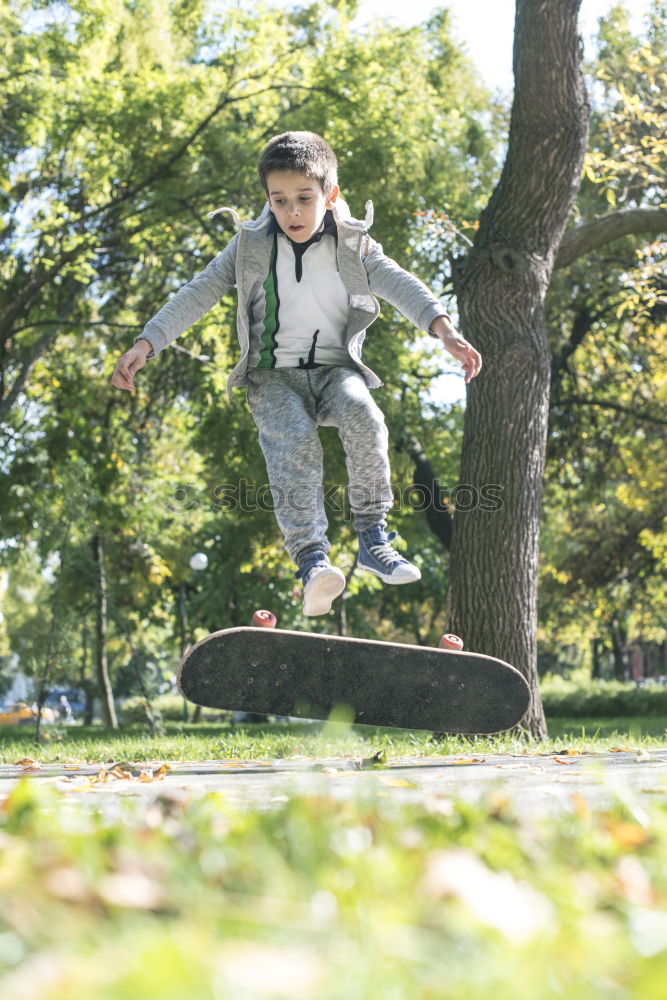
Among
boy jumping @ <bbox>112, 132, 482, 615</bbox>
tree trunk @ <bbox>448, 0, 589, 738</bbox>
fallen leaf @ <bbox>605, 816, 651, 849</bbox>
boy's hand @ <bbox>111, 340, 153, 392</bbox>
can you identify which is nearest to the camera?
fallen leaf @ <bbox>605, 816, 651, 849</bbox>

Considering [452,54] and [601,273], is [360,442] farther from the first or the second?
[452,54]

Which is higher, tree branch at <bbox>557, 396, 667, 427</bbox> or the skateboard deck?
tree branch at <bbox>557, 396, 667, 427</bbox>

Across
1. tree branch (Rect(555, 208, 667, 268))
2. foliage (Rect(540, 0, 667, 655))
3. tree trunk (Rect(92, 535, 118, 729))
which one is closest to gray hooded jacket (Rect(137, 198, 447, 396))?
tree branch (Rect(555, 208, 667, 268))

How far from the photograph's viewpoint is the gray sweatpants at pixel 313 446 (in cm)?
461

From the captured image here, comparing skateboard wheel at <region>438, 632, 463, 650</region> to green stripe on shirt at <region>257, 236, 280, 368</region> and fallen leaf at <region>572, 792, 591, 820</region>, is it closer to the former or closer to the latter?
green stripe on shirt at <region>257, 236, 280, 368</region>

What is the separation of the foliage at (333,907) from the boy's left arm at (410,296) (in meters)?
3.09

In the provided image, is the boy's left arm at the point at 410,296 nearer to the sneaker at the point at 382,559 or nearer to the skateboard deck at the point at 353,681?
the sneaker at the point at 382,559

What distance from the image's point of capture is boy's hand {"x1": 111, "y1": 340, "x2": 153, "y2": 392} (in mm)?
4461

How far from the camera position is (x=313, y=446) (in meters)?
4.64

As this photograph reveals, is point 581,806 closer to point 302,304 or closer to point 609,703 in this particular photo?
point 302,304

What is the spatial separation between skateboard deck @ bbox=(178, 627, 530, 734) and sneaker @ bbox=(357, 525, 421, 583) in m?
0.31

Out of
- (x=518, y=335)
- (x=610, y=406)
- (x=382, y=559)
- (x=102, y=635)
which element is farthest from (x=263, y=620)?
(x=102, y=635)

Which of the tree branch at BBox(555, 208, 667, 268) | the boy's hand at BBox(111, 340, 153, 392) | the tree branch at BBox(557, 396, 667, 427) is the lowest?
the boy's hand at BBox(111, 340, 153, 392)

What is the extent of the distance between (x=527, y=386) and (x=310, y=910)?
261 inches
